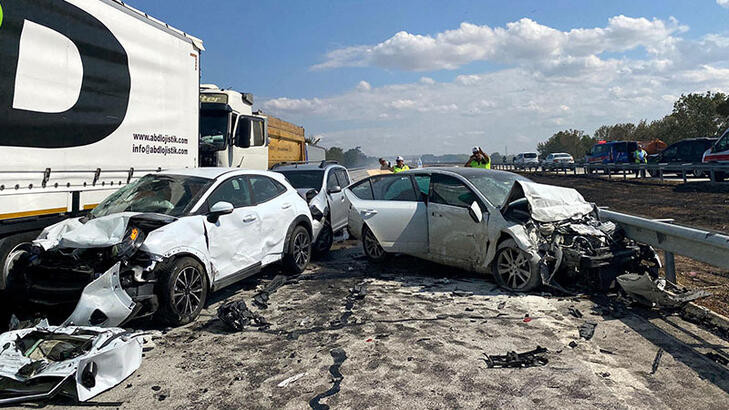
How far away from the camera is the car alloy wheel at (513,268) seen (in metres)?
5.96

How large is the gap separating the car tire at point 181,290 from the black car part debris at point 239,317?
0.30 m

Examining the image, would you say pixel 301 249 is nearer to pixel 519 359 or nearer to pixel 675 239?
pixel 519 359

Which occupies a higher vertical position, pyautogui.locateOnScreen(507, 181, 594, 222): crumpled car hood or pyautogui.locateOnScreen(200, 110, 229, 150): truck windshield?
pyautogui.locateOnScreen(200, 110, 229, 150): truck windshield

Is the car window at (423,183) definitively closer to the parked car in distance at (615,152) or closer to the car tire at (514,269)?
the car tire at (514,269)

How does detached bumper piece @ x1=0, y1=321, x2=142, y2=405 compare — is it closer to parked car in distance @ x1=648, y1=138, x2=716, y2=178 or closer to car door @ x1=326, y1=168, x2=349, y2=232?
car door @ x1=326, y1=168, x2=349, y2=232

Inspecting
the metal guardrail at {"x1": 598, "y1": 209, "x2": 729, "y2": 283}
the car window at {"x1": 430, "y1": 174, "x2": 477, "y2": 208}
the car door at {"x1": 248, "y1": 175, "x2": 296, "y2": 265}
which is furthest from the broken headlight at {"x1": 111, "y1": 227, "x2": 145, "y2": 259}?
the metal guardrail at {"x1": 598, "y1": 209, "x2": 729, "y2": 283}

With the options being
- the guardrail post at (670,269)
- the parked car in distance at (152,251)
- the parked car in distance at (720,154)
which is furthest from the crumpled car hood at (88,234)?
the parked car in distance at (720,154)

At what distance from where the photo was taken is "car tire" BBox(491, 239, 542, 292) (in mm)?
5859

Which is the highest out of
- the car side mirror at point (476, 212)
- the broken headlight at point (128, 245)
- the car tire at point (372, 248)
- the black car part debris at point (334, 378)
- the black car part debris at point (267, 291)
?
the car side mirror at point (476, 212)

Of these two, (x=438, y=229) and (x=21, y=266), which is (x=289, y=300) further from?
(x=21, y=266)

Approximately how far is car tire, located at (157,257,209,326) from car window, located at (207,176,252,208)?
0.99 meters

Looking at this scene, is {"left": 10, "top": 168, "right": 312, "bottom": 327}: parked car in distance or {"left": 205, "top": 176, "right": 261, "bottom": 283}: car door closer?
{"left": 10, "top": 168, "right": 312, "bottom": 327}: parked car in distance

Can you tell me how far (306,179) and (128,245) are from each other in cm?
589

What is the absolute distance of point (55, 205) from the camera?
5570mm
